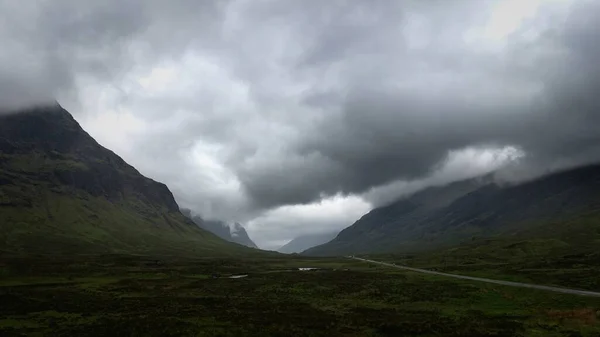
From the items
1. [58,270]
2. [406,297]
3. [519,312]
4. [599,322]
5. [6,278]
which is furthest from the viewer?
[58,270]

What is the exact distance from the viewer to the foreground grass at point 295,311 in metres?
46.1

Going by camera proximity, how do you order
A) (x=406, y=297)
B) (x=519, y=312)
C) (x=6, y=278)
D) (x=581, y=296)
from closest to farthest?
(x=519, y=312), (x=581, y=296), (x=406, y=297), (x=6, y=278)

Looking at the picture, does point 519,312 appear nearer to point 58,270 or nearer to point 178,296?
point 178,296

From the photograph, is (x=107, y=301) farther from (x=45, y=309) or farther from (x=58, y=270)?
(x=58, y=270)

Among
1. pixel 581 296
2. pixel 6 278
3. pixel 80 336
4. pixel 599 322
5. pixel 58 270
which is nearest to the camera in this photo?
pixel 80 336

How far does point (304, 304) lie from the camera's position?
6656cm

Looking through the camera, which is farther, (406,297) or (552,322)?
(406,297)

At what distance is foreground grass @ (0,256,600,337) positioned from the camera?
4609 cm

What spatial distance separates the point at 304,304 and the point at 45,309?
36717 mm

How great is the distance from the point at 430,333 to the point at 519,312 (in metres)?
18.4

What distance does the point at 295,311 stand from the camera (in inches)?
2344

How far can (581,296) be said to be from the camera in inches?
2547

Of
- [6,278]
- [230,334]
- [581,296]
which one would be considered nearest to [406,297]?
[581,296]

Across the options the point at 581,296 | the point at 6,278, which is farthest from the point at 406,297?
the point at 6,278
